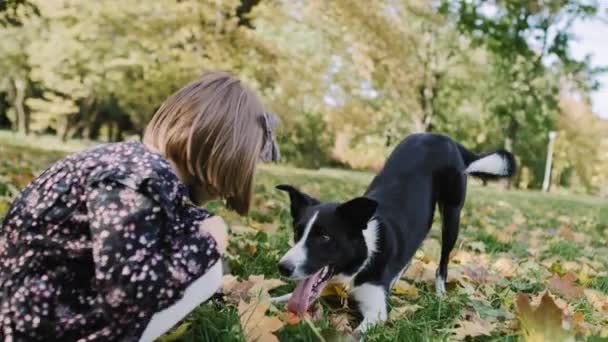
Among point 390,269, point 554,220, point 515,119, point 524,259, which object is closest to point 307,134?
point 515,119

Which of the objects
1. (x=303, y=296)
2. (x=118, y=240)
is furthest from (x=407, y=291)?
(x=118, y=240)

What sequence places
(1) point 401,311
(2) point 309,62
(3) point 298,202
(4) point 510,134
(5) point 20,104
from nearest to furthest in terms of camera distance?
(1) point 401,311, (3) point 298,202, (2) point 309,62, (5) point 20,104, (4) point 510,134

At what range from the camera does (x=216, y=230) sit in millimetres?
2047

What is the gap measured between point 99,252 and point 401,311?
1552mm

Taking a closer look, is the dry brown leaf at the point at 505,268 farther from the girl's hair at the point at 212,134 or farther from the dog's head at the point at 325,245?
the girl's hair at the point at 212,134

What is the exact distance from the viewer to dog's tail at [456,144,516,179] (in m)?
4.12

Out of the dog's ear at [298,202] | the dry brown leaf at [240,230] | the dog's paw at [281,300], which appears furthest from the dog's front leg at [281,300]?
the dry brown leaf at [240,230]

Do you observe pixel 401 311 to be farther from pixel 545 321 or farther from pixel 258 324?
pixel 545 321

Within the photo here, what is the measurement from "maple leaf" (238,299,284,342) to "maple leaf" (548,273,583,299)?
69.6 inches

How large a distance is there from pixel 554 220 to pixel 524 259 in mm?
5286

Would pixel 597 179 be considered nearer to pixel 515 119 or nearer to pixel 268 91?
pixel 515 119

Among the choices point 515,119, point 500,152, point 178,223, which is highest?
point 178,223

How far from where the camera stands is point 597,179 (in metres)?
44.2

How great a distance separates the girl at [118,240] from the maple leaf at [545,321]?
0.95 meters
